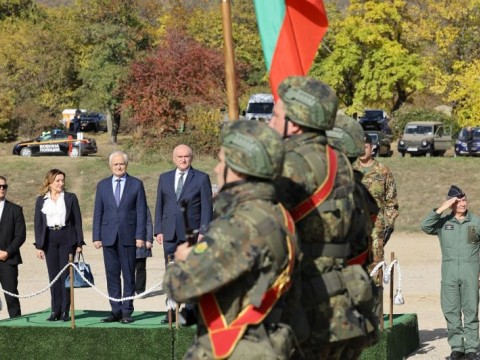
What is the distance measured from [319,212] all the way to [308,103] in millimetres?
606

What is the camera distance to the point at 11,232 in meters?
14.1

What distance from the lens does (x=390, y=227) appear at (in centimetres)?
1243

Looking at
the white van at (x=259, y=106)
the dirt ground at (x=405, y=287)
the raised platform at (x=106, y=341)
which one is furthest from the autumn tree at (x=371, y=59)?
the raised platform at (x=106, y=341)

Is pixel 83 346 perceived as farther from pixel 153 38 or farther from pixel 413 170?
pixel 153 38

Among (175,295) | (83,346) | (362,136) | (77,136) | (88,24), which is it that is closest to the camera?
(175,295)

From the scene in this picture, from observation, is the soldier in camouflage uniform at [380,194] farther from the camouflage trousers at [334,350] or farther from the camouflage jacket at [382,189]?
the camouflage trousers at [334,350]

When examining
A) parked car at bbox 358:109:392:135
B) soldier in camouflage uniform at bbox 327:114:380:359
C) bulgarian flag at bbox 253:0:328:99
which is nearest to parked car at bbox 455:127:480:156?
parked car at bbox 358:109:392:135

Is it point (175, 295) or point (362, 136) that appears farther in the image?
point (362, 136)

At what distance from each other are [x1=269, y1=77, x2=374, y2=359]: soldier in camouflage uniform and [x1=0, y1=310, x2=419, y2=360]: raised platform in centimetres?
531

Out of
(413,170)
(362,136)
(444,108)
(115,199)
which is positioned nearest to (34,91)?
(444,108)

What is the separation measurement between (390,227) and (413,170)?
23.9 m

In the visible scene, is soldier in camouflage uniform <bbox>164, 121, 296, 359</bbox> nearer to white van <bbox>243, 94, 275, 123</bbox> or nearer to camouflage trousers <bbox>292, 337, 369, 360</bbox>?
camouflage trousers <bbox>292, 337, 369, 360</bbox>

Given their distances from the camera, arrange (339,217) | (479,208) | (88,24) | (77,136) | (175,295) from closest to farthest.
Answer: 1. (175,295)
2. (339,217)
3. (479,208)
4. (77,136)
5. (88,24)

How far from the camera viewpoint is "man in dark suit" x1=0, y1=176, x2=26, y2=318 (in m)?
14.0
